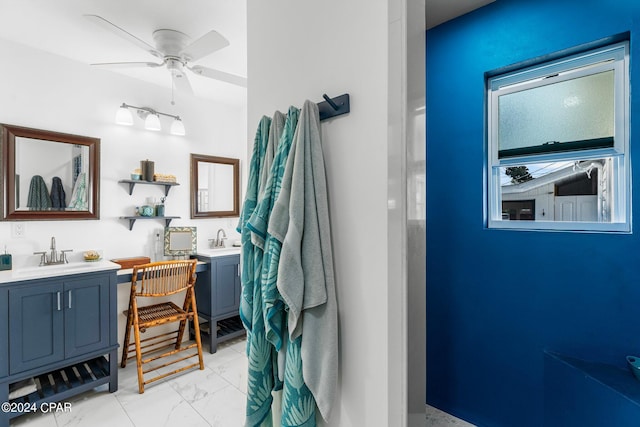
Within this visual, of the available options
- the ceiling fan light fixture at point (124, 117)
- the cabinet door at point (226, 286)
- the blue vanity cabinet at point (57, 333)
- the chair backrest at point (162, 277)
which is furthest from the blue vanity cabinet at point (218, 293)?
the ceiling fan light fixture at point (124, 117)

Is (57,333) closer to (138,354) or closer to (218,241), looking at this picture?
(138,354)

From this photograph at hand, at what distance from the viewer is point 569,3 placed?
1.64 meters

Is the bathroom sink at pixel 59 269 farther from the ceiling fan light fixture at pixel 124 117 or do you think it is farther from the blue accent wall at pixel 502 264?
the blue accent wall at pixel 502 264

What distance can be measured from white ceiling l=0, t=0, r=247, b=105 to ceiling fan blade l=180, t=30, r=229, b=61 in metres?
0.18

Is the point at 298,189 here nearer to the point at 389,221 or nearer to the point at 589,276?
the point at 389,221

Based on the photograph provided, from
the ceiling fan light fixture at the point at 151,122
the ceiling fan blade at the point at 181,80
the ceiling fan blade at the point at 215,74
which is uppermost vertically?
the ceiling fan blade at the point at 215,74

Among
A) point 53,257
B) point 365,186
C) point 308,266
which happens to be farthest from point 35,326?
point 365,186

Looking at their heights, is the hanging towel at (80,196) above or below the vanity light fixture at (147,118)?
below

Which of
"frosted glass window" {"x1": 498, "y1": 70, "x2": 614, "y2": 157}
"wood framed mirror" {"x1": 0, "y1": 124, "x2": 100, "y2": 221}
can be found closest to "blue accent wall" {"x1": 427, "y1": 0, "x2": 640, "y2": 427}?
"frosted glass window" {"x1": 498, "y1": 70, "x2": 614, "y2": 157}

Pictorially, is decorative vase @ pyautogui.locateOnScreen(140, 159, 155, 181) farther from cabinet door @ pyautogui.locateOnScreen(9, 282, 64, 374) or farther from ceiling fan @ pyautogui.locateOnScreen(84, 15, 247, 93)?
cabinet door @ pyautogui.locateOnScreen(9, 282, 64, 374)

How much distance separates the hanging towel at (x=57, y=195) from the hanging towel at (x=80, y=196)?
5 cm

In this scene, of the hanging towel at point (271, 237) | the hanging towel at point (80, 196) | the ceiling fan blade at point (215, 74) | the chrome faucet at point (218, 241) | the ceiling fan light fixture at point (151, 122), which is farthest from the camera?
the chrome faucet at point (218, 241)

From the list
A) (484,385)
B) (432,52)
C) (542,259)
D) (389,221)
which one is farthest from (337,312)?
(432,52)

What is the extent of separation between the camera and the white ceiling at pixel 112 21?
190cm
